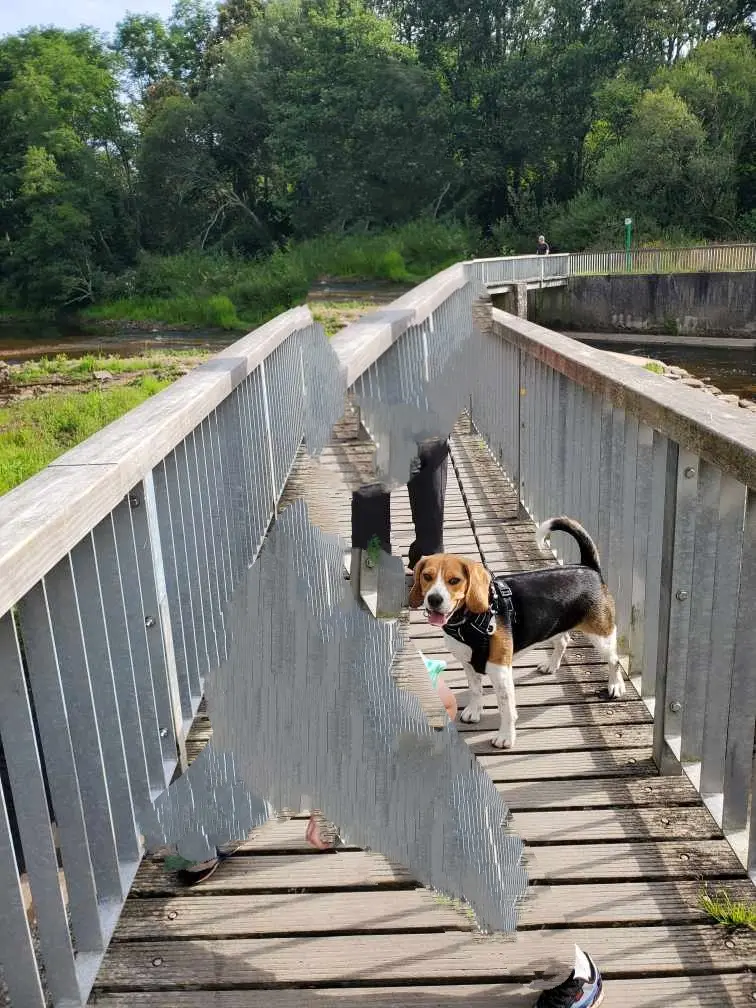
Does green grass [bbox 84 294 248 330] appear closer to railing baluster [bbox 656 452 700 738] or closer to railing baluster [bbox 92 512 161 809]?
railing baluster [bbox 656 452 700 738]

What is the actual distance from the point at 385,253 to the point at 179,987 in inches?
1596

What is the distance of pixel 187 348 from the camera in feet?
98.1

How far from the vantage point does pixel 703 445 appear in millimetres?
2104

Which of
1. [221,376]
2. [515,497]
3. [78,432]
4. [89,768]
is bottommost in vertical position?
[78,432]

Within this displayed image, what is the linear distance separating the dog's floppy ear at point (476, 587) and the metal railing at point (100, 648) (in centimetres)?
47

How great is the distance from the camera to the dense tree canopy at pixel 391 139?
3947cm

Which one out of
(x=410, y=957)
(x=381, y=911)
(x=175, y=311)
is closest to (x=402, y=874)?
(x=381, y=911)

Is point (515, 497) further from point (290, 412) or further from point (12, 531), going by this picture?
point (12, 531)

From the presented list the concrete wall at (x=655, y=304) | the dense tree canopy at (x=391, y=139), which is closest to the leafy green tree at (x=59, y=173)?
the dense tree canopy at (x=391, y=139)

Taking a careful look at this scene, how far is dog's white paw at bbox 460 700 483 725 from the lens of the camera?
9.53 ft

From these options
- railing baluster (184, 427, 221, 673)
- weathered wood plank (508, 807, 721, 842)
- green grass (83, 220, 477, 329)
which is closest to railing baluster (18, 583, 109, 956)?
railing baluster (184, 427, 221, 673)

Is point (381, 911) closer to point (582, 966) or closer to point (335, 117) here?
point (582, 966)

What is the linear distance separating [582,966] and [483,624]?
0.84 metres

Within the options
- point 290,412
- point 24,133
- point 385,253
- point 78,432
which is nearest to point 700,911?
point 290,412
